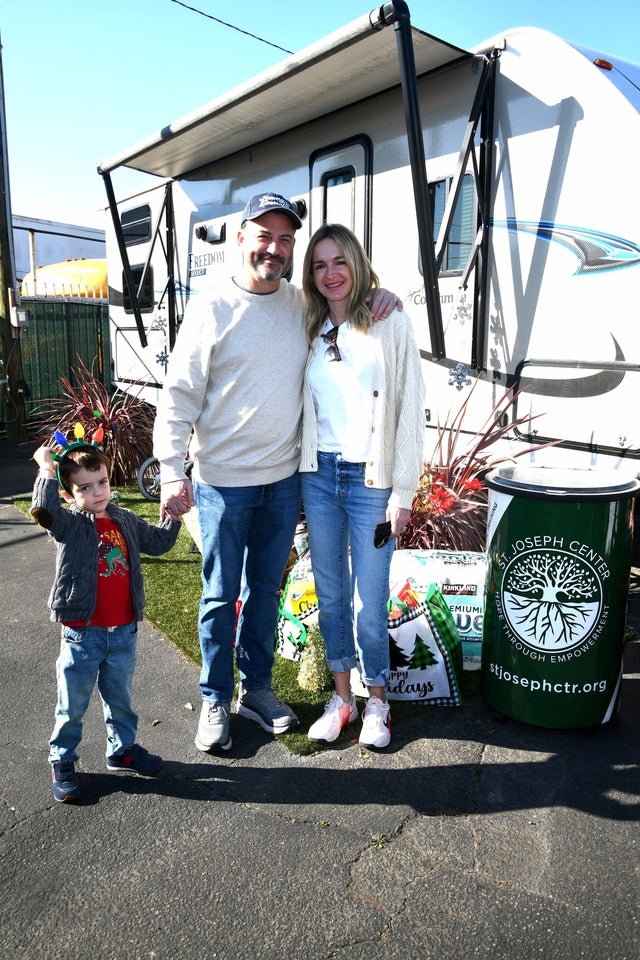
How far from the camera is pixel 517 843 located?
2.66 metres

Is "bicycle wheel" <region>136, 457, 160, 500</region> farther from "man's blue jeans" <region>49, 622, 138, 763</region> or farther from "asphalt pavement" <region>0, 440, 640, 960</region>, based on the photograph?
"man's blue jeans" <region>49, 622, 138, 763</region>

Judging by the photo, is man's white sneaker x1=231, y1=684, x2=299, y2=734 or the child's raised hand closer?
the child's raised hand

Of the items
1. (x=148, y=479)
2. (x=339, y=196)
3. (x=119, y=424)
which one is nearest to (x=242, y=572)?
(x=339, y=196)

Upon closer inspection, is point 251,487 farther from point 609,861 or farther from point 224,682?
point 609,861

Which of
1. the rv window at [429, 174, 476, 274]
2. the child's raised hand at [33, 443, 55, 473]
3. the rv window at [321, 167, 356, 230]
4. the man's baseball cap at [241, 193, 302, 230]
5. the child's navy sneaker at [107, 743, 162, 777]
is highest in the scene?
the rv window at [321, 167, 356, 230]

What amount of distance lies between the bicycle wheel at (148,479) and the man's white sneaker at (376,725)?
4.48 meters

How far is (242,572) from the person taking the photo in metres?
3.33

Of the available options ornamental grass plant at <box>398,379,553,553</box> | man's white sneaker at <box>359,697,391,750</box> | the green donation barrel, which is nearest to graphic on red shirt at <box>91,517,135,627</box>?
man's white sneaker at <box>359,697,391,750</box>

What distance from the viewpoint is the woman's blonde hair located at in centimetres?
299

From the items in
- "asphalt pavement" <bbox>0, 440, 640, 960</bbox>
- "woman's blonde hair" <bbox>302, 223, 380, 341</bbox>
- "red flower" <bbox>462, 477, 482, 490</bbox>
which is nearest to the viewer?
"asphalt pavement" <bbox>0, 440, 640, 960</bbox>

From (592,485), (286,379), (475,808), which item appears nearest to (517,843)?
(475,808)

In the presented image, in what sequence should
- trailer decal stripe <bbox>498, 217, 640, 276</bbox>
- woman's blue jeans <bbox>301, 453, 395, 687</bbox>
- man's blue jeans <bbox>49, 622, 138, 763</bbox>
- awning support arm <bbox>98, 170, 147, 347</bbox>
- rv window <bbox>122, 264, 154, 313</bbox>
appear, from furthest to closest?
rv window <bbox>122, 264, 154, 313</bbox> → awning support arm <bbox>98, 170, 147, 347</bbox> → trailer decal stripe <bbox>498, 217, 640, 276</bbox> → woman's blue jeans <bbox>301, 453, 395, 687</bbox> → man's blue jeans <bbox>49, 622, 138, 763</bbox>

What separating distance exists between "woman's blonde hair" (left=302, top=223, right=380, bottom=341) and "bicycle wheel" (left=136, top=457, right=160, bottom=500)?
14.6 feet

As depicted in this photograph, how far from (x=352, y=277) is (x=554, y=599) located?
1.54m
